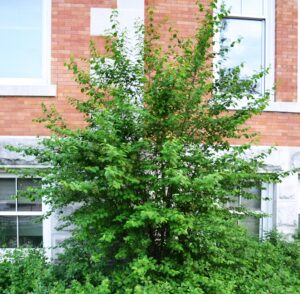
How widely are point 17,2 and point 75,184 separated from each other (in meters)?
4.05

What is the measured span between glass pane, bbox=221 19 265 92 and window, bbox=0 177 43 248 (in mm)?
4098

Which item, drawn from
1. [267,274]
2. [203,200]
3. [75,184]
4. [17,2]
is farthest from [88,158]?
[17,2]

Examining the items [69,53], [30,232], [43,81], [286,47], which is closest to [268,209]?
[286,47]

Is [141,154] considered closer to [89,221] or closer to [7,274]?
[89,221]

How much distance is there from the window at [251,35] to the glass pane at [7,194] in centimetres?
416

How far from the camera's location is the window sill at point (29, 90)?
5.48 metres

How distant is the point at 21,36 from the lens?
5871 mm

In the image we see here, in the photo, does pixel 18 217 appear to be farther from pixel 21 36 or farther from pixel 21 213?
pixel 21 36

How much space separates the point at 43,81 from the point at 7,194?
192 centimetres

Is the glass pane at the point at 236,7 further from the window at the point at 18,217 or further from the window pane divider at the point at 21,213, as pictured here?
the window pane divider at the point at 21,213

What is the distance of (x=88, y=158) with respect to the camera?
385 cm

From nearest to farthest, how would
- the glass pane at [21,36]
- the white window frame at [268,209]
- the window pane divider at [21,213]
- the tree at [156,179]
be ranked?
1. the tree at [156,179]
2. the window pane divider at [21,213]
3. the glass pane at [21,36]
4. the white window frame at [268,209]

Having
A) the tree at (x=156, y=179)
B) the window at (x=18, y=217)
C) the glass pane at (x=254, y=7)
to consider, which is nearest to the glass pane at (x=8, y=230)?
the window at (x=18, y=217)

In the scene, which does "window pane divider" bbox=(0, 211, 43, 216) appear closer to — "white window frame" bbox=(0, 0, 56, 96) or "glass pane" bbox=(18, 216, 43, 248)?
"glass pane" bbox=(18, 216, 43, 248)
